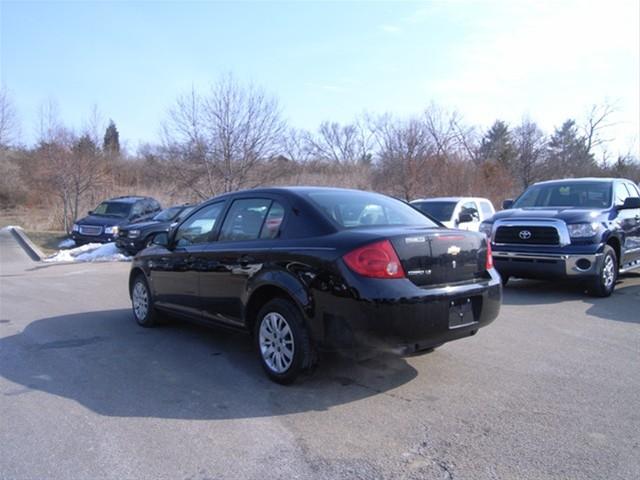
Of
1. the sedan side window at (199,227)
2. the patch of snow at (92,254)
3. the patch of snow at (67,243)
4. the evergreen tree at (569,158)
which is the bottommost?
the patch of snow at (92,254)

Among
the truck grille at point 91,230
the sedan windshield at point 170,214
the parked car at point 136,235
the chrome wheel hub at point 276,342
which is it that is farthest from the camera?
the truck grille at point 91,230

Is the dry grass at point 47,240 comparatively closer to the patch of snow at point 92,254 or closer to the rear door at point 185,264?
the patch of snow at point 92,254

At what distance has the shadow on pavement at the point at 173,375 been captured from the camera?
13.9 ft

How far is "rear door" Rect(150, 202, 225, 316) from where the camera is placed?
5.77 m

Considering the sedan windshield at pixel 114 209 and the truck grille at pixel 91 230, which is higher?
the sedan windshield at pixel 114 209

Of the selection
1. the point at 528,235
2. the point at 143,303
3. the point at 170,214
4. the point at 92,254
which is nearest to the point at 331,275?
the point at 143,303

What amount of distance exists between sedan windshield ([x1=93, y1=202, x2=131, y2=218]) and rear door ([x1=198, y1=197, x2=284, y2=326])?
1500 cm

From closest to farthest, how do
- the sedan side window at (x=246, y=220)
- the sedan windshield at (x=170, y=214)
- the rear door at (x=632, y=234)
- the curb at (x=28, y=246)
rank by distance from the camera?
the sedan side window at (x=246, y=220) → the rear door at (x=632, y=234) → the curb at (x=28, y=246) → the sedan windshield at (x=170, y=214)

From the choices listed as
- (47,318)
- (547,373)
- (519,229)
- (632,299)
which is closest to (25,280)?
(47,318)

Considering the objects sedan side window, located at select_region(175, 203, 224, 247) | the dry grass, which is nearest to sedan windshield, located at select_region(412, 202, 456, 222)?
sedan side window, located at select_region(175, 203, 224, 247)

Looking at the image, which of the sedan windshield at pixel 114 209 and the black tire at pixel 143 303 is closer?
the black tire at pixel 143 303

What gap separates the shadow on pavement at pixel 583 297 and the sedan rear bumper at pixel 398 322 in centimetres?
392

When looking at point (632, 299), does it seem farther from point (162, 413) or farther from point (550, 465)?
point (162, 413)

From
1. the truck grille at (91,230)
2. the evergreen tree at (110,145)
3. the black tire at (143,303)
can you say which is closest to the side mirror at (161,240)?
the black tire at (143,303)
